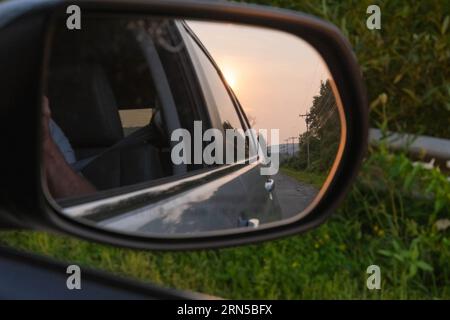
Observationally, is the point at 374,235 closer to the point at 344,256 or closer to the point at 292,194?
the point at 344,256

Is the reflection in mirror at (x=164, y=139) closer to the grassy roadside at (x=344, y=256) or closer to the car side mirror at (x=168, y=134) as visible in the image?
the car side mirror at (x=168, y=134)

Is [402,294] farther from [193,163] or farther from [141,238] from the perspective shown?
[141,238]

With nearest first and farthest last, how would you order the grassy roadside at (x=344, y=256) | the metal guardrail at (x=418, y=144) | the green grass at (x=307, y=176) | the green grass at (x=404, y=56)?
the green grass at (x=307, y=176), the grassy roadside at (x=344, y=256), the metal guardrail at (x=418, y=144), the green grass at (x=404, y=56)

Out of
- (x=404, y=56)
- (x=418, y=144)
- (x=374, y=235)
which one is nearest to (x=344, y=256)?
(x=374, y=235)

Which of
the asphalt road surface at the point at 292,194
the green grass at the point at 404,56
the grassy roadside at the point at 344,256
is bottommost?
the grassy roadside at the point at 344,256

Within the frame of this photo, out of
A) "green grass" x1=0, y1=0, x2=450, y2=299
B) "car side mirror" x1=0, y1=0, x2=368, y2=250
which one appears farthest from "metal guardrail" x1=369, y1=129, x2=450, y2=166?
"car side mirror" x1=0, y1=0, x2=368, y2=250

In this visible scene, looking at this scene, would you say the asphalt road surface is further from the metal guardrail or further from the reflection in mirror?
the metal guardrail

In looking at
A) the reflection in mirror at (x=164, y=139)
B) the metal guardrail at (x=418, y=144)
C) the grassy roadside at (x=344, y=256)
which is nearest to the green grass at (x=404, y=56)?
the metal guardrail at (x=418, y=144)

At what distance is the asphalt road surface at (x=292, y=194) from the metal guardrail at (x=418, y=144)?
1.69m

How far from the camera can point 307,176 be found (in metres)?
2.05

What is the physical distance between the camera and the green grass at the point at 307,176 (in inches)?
80.0

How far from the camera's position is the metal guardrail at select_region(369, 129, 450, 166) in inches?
144

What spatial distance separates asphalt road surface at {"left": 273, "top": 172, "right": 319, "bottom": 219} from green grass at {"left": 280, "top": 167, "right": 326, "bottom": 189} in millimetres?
12
